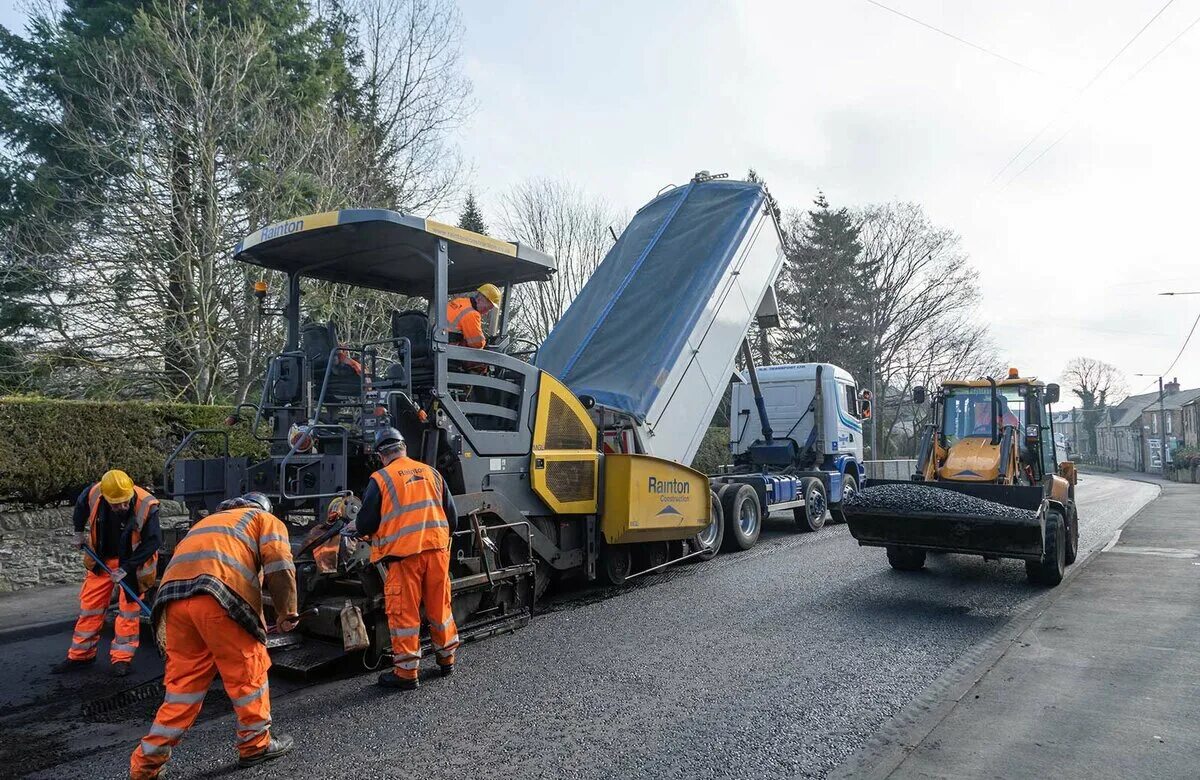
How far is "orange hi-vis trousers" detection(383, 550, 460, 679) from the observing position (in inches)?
189

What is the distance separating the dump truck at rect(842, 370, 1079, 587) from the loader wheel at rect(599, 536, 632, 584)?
230 centimetres

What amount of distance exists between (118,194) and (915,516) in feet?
39.5

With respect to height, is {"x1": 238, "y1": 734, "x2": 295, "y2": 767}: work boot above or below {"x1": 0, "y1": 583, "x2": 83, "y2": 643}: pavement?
above

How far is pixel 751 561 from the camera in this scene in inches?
366

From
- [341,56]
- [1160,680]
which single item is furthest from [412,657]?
[341,56]

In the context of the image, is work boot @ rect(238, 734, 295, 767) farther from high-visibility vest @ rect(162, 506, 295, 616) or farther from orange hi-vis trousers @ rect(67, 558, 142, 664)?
orange hi-vis trousers @ rect(67, 558, 142, 664)

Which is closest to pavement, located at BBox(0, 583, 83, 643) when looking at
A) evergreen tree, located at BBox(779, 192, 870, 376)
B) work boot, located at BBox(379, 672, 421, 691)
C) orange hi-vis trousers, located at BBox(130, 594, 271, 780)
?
work boot, located at BBox(379, 672, 421, 691)

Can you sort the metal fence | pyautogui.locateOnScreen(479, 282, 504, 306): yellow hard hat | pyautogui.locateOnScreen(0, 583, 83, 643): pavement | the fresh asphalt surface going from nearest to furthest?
the fresh asphalt surface, pyautogui.locateOnScreen(479, 282, 504, 306): yellow hard hat, pyautogui.locateOnScreen(0, 583, 83, 643): pavement, the metal fence

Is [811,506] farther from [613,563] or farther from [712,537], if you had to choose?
[613,563]

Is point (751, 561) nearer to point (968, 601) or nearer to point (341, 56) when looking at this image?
point (968, 601)

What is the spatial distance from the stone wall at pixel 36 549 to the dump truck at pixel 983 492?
26.6ft

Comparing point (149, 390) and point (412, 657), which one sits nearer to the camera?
point (412, 657)

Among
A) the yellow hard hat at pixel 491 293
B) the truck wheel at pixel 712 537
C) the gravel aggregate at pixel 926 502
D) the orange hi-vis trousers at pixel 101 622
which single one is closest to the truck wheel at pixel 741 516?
the truck wheel at pixel 712 537

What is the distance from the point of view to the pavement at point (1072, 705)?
3.66m
